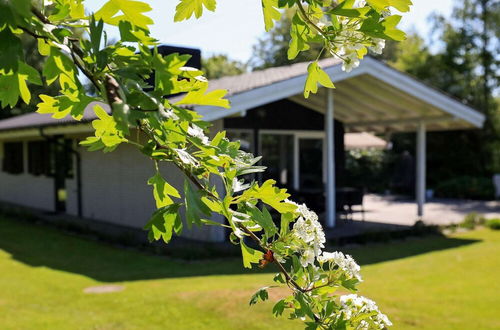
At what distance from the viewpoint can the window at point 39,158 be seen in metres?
16.3

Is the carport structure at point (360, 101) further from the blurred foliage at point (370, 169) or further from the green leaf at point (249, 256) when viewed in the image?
the blurred foliage at point (370, 169)

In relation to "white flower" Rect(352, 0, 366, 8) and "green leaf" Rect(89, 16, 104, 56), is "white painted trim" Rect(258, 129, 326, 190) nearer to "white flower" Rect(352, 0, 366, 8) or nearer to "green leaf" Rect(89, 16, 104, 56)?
"white flower" Rect(352, 0, 366, 8)

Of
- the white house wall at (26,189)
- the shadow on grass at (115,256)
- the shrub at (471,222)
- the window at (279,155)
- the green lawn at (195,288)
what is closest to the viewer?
the green lawn at (195,288)

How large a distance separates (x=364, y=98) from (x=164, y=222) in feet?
42.5

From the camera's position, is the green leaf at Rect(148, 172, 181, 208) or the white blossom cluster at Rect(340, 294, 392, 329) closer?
the green leaf at Rect(148, 172, 181, 208)

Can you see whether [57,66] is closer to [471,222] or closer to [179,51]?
[179,51]

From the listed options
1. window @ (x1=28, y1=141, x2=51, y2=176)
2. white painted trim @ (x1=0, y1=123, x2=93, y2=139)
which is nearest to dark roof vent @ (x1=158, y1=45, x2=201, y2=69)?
white painted trim @ (x1=0, y1=123, x2=93, y2=139)

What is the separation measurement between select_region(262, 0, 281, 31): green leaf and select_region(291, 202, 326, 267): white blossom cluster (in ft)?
1.84

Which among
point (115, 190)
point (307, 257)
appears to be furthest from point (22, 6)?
point (115, 190)

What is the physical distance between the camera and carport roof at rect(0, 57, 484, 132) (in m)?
10.3

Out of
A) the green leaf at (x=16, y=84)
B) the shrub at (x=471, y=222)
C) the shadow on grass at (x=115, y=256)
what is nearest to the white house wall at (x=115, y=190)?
the shadow on grass at (x=115, y=256)

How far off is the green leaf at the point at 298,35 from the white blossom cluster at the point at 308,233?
0.45 metres

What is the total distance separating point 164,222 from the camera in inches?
49.6

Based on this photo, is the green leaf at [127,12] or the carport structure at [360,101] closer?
the green leaf at [127,12]
